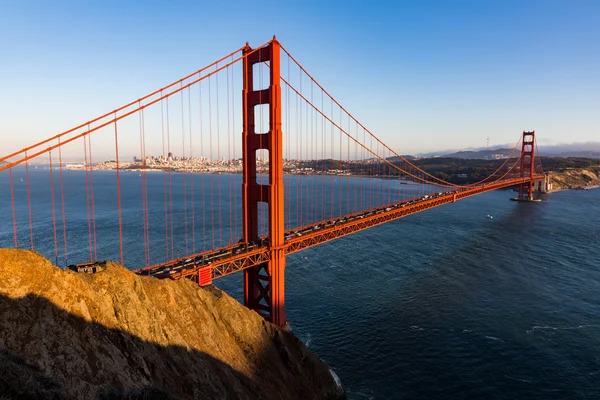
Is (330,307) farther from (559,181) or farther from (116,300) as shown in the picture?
(559,181)

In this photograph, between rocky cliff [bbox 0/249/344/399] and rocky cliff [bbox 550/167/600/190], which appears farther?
rocky cliff [bbox 550/167/600/190]

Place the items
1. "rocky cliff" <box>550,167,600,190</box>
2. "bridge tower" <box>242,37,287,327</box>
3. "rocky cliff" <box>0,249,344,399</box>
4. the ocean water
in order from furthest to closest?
1. "rocky cliff" <box>550,167,600,190</box>
2. "bridge tower" <box>242,37,287,327</box>
3. the ocean water
4. "rocky cliff" <box>0,249,344,399</box>

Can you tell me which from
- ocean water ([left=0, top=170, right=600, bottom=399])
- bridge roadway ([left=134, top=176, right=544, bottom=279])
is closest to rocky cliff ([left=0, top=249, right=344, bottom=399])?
bridge roadway ([left=134, top=176, right=544, bottom=279])

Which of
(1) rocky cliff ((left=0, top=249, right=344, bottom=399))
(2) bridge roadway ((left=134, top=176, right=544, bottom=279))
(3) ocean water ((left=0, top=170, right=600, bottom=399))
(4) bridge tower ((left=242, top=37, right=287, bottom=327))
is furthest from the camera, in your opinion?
(4) bridge tower ((left=242, top=37, right=287, bottom=327))

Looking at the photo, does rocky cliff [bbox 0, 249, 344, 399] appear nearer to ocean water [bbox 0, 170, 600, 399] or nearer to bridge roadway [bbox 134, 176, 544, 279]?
bridge roadway [bbox 134, 176, 544, 279]

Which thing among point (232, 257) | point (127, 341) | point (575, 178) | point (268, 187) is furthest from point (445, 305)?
point (575, 178)

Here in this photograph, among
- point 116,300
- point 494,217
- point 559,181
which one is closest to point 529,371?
point 116,300
